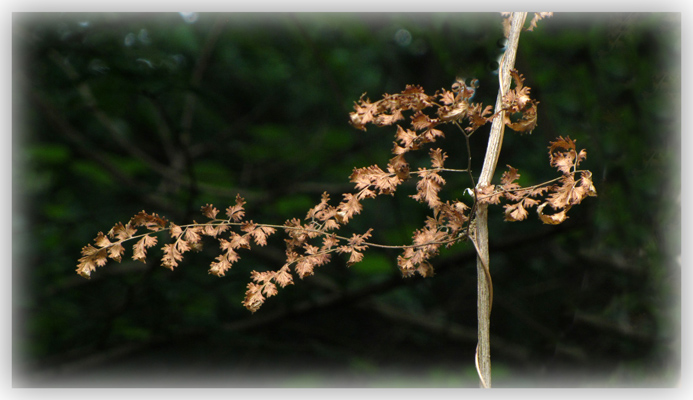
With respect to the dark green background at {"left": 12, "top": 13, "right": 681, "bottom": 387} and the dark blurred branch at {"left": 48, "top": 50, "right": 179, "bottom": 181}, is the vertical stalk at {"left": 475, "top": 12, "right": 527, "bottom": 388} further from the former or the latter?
the dark blurred branch at {"left": 48, "top": 50, "right": 179, "bottom": 181}

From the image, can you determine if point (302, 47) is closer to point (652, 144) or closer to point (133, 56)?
point (133, 56)

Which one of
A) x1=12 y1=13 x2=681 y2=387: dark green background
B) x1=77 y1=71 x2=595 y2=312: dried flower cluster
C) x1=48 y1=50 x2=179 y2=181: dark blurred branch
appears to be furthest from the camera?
x1=48 y1=50 x2=179 y2=181: dark blurred branch

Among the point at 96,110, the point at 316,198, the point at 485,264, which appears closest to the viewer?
the point at 485,264

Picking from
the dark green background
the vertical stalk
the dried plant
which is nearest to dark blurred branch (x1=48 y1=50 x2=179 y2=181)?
the dark green background

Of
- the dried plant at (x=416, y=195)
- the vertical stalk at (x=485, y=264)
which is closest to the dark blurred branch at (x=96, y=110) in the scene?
the dried plant at (x=416, y=195)

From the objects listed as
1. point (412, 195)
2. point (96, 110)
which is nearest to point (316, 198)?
point (96, 110)

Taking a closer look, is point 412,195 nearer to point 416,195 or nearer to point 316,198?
point 416,195

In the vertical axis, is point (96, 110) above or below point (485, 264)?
above

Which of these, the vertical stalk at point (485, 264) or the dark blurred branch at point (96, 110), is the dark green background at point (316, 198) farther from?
the vertical stalk at point (485, 264)

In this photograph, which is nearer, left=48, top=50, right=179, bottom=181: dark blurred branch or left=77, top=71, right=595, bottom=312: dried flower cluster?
left=77, top=71, right=595, bottom=312: dried flower cluster

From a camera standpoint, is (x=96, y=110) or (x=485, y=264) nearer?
(x=485, y=264)
